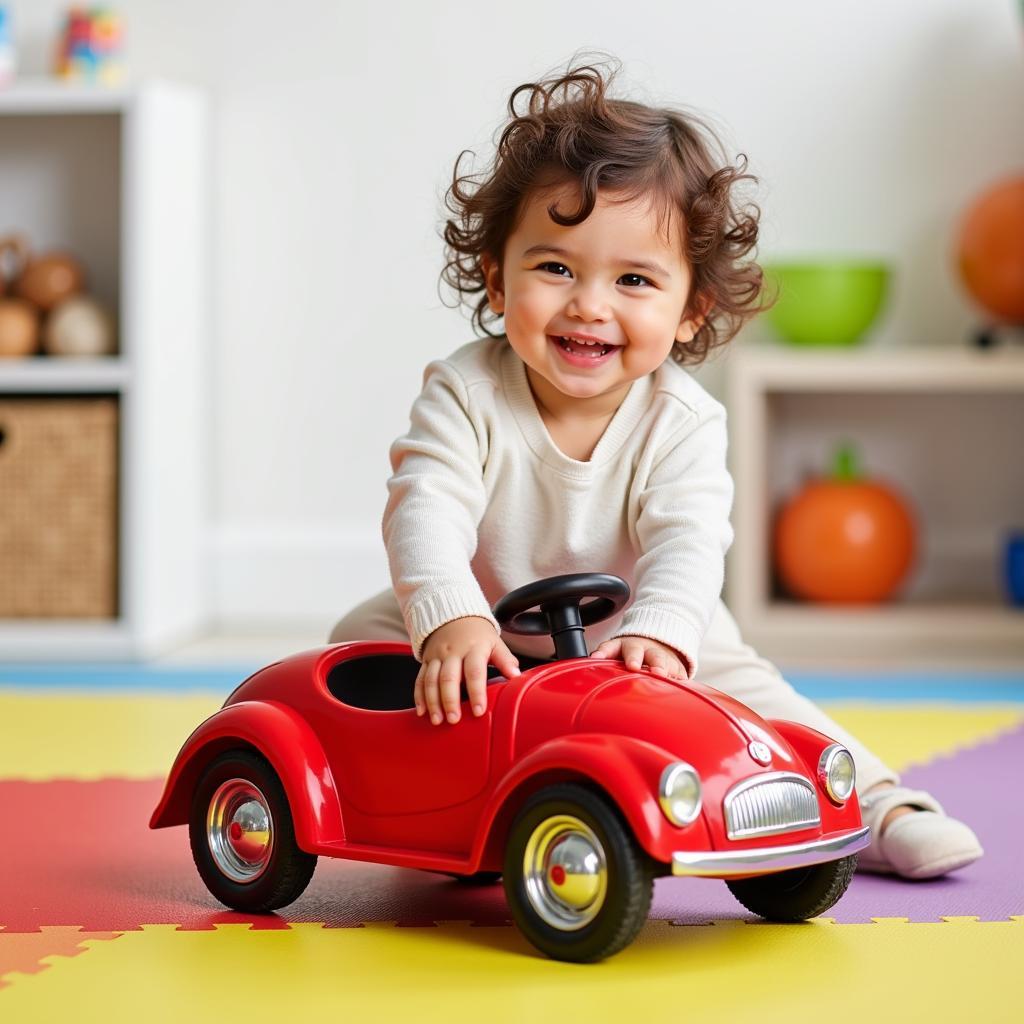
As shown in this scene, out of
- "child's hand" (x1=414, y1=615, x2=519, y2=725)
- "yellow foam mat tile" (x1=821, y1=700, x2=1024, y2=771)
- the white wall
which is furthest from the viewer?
the white wall

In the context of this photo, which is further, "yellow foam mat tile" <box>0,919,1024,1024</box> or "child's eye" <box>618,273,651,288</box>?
"child's eye" <box>618,273,651,288</box>

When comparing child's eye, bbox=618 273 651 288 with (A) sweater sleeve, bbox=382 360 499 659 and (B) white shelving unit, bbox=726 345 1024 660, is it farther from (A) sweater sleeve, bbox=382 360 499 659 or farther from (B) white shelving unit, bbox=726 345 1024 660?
(B) white shelving unit, bbox=726 345 1024 660

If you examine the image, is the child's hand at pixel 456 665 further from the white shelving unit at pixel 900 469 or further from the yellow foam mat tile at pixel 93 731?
the white shelving unit at pixel 900 469

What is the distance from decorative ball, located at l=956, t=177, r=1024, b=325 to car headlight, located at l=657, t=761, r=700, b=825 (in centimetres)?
212

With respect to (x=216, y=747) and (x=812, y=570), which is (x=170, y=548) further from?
(x=216, y=747)

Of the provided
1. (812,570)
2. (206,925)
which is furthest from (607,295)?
(812,570)

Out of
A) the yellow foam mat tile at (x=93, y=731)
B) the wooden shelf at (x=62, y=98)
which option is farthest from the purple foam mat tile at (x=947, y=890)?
the wooden shelf at (x=62, y=98)

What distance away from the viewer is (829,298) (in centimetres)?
305

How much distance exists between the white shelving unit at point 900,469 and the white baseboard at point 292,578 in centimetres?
73

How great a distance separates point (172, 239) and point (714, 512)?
6.14 feet

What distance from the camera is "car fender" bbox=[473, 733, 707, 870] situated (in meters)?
1.07

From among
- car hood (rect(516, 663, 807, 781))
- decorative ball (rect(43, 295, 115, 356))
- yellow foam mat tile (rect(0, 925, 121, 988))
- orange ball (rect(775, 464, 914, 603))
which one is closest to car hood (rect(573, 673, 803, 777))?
car hood (rect(516, 663, 807, 781))

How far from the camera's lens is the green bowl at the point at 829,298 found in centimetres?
303

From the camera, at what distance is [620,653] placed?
127cm
